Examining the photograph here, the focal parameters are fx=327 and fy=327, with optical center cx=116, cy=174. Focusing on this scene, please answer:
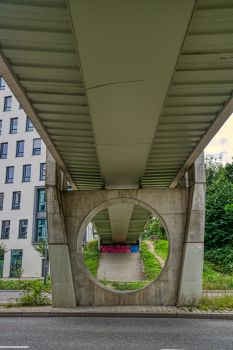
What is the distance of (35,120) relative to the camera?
788cm

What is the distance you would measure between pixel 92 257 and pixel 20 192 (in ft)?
34.2

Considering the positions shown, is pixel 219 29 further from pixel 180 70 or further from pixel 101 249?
pixel 101 249

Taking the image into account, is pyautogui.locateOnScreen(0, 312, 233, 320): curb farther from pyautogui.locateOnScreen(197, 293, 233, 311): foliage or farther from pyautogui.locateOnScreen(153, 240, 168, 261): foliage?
pyautogui.locateOnScreen(153, 240, 168, 261): foliage

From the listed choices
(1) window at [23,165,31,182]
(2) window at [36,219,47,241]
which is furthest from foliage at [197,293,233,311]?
(1) window at [23,165,31,182]

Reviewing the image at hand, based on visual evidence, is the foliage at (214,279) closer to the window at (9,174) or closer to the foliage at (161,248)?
the foliage at (161,248)

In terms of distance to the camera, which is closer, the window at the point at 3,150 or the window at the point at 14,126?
the window at the point at 3,150

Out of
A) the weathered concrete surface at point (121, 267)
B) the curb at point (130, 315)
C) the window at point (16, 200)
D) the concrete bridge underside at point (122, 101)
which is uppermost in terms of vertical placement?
the window at point (16, 200)

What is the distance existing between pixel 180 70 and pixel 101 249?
31312 millimetres

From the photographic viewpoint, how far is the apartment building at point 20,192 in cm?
3297

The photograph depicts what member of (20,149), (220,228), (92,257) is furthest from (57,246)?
(20,149)

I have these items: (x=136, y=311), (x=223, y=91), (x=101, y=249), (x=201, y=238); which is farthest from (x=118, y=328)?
(x=101, y=249)

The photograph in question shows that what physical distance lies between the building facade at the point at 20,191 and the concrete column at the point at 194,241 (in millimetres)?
23693

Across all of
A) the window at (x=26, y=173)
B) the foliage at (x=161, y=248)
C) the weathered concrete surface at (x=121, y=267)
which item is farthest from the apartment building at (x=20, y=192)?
the foliage at (x=161, y=248)

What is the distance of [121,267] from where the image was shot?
30359 mm
